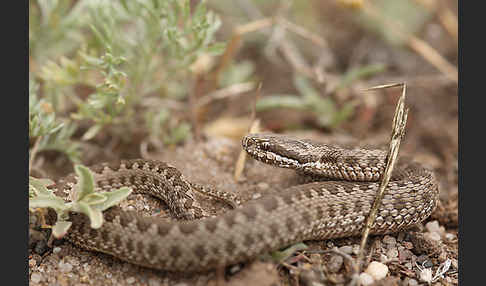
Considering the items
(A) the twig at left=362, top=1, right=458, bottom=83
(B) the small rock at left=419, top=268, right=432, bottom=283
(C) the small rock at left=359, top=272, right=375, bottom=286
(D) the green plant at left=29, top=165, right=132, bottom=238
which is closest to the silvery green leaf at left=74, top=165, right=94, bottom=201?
(D) the green plant at left=29, top=165, right=132, bottom=238

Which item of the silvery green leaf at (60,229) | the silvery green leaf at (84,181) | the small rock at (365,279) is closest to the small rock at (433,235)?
the small rock at (365,279)

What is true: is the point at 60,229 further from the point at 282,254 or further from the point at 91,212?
the point at 282,254

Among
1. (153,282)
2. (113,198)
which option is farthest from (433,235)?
(113,198)

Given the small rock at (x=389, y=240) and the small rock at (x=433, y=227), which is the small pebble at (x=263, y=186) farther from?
the small rock at (x=433, y=227)

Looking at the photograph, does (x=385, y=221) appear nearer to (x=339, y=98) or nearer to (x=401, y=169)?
(x=401, y=169)

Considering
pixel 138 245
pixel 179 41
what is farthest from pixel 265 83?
pixel 138 245
